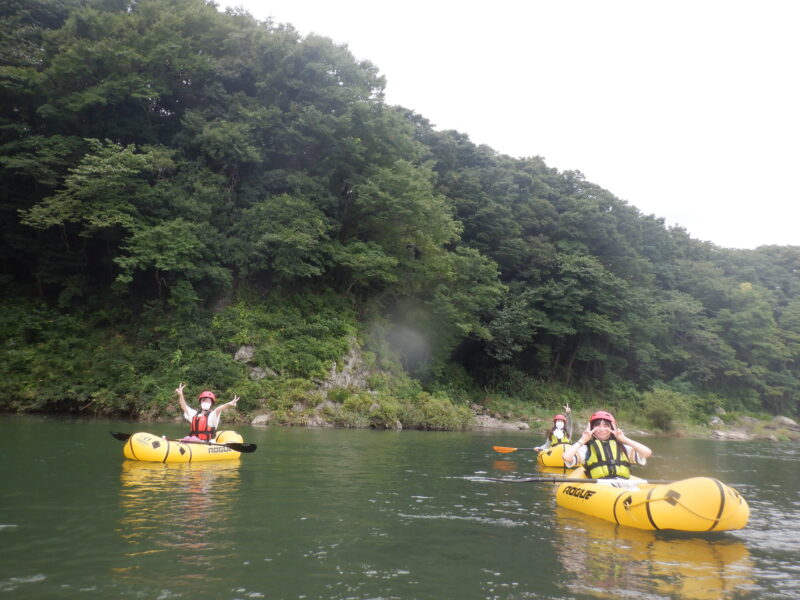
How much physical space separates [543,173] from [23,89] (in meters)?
33.1

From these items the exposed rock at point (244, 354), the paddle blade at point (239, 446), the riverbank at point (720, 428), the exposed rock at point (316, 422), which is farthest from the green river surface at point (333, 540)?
the riverbank at point (720, 428)

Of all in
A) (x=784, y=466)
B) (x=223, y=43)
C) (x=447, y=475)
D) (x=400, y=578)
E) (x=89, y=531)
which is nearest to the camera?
(x=400, y=578)

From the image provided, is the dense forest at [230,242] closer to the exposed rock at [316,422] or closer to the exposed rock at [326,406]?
the exposed rock at [326,406]

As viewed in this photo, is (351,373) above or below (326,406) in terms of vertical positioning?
above

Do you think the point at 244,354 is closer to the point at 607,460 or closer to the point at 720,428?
the point at 607,460

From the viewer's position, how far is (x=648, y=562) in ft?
16.1

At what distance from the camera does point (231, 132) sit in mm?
22812

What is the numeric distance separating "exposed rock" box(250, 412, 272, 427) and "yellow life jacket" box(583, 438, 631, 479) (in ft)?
43.7

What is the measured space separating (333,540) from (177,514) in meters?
1.95

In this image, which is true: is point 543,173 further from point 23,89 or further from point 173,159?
point 23,89

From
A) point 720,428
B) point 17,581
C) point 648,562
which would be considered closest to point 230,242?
point 17,581

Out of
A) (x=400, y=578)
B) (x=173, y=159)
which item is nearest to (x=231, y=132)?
(x=173, y=159)

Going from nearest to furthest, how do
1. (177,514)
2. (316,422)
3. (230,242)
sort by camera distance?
(177,514) < (316,422) < (230,242)

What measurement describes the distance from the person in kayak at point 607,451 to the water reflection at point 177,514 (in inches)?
186
